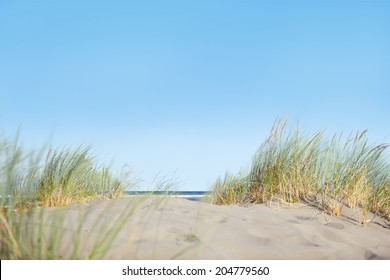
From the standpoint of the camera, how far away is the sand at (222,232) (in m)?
2.57

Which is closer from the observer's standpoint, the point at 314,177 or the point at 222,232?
the point at 222,232

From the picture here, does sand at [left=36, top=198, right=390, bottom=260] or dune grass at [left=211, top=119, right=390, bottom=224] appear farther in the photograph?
dune grass at [left=211, top=119, right=390, bottom=224]

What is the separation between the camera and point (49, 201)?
3.88 m

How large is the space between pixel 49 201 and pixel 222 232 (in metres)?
1.66

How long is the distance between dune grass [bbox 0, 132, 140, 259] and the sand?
53mm

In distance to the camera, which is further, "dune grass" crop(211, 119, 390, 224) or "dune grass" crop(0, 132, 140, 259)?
"dune grass" crop(211, 119, 390, 224)

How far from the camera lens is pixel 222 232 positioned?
3.19 m

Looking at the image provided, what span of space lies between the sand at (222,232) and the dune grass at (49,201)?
0.05 metres

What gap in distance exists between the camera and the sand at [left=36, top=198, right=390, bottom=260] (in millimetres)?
2572

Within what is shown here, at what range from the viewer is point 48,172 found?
4020 millimetres
